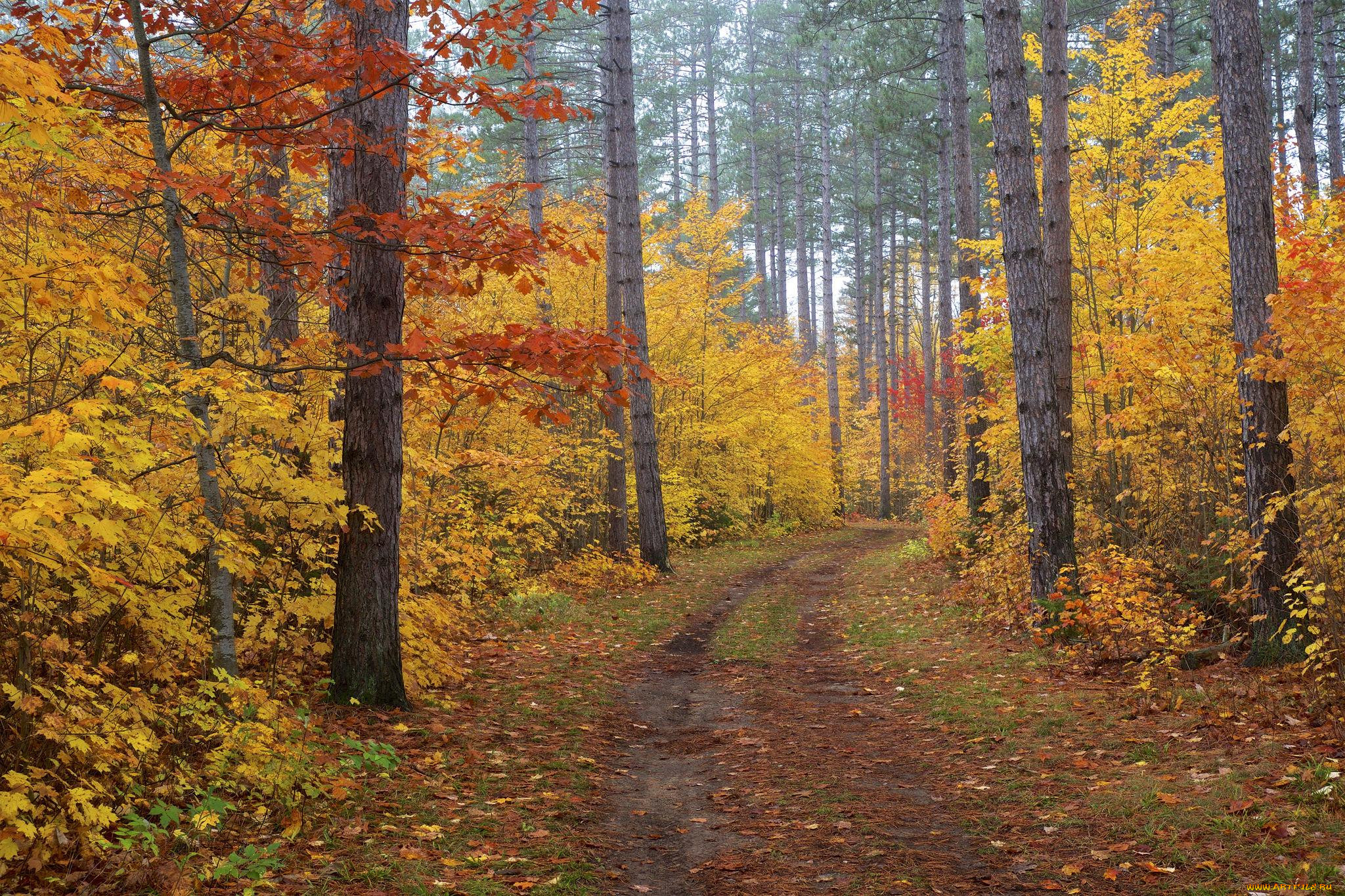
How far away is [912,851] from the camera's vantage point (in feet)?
14.3

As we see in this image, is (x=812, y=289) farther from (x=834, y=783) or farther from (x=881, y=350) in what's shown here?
(x=834, y=783)

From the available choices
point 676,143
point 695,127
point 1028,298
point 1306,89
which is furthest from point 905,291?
point 1028,298

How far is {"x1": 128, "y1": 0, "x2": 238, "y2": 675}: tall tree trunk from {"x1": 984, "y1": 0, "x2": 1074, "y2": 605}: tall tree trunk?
758cm

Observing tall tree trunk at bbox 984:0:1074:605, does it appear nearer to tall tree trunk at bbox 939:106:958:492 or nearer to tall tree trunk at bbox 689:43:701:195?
tall tree trunk at bbox 939:106:958:492

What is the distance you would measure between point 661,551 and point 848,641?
5548 mm

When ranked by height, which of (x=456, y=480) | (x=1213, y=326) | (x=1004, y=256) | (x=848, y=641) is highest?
(x=1004, y=256)

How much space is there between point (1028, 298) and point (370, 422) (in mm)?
6653

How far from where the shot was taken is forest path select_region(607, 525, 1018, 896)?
4137 mm

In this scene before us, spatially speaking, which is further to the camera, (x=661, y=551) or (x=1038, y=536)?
(x=661, y=551)

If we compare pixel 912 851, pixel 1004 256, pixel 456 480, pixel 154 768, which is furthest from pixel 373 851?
pixel 1004 256

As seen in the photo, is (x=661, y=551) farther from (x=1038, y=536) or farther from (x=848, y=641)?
(x=1038, y=536)

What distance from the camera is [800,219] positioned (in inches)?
1232

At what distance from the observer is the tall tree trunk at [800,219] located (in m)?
31.4

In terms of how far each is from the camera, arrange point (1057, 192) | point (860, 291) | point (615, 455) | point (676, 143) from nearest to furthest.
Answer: point (1057, 192) → point (615, 455) → point (860, 291) → point (676, 143)
